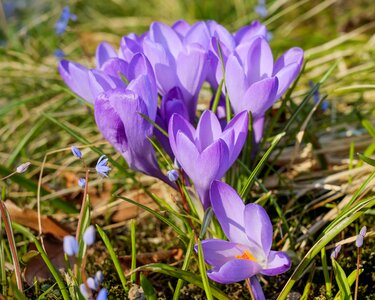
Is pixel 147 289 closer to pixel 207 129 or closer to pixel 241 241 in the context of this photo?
pixel 241 241

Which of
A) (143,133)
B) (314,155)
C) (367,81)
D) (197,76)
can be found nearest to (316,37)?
(367,81)

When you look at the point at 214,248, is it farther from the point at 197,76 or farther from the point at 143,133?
the point at 197,76

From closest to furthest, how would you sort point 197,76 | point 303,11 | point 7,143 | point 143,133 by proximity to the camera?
point 143,133, point 197,76, point 7,143, point 303,11

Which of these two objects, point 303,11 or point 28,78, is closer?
point 28,78

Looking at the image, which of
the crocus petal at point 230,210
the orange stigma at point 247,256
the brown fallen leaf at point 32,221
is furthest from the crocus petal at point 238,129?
the brown fallen leaf at point 32,221

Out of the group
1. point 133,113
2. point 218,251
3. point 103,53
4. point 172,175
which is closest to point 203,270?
point 218,251

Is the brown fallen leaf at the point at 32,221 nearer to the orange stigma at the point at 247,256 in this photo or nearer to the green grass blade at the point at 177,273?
the green grass blade at the point at 177,273

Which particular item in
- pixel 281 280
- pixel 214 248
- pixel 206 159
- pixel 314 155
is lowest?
pixel 281 280

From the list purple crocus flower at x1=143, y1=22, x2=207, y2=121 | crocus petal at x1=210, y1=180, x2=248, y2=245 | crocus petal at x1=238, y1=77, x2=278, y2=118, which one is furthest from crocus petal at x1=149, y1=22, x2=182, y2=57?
crocus petal at x1=210, y1=180, x2=248, y2=245
